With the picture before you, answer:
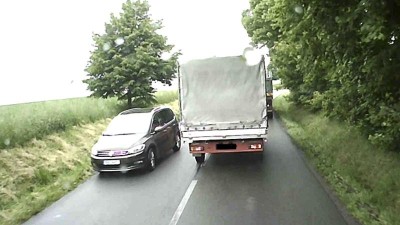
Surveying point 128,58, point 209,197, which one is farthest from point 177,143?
point 128,58

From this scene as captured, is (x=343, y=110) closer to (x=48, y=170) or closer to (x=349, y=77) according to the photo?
(x=349, y=77)

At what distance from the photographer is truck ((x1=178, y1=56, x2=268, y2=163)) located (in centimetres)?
1002

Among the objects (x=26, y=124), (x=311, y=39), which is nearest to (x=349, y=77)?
(x=311, y=39)

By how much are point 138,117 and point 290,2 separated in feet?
21.9

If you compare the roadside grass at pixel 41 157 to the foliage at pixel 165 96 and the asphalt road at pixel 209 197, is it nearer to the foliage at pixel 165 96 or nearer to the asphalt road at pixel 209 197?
the asphalt road at pixel 209 197

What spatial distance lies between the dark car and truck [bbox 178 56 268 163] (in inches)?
48.0

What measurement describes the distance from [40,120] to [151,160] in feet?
19.0

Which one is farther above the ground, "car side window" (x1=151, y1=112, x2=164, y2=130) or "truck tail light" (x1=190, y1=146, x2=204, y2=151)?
"car side window" (x1=151, y1=112, x2=164, y2=130)

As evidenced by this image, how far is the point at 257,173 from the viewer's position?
30.6ft

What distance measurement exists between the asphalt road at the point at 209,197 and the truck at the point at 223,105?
73cm

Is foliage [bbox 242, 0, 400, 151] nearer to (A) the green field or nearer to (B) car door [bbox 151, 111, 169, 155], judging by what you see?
(B) car door [bbox 151, 111, 169, 155]

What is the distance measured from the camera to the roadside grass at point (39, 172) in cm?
793

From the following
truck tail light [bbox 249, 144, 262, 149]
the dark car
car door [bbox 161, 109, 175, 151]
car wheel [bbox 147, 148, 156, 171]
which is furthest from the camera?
car door [bbox 161, 109, 175, 151]

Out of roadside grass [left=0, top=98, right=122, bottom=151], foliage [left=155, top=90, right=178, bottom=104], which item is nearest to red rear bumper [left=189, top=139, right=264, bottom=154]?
roadside grass [left=0, top=98, right=122, bottom=151]
